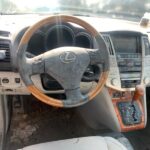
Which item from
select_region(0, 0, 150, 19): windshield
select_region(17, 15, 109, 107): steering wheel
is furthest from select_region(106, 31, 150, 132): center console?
select_region(0, 0, 150, 19): windshield

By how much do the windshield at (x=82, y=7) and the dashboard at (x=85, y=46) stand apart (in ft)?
1.30

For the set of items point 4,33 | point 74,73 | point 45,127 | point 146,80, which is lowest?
point 45,127

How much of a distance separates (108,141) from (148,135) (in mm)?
1147

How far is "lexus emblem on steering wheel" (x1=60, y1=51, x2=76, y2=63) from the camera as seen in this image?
1.67 m

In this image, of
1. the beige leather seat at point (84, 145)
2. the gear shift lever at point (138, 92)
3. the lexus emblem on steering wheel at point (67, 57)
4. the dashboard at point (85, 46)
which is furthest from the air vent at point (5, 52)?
the gear shift lever at point (138, 92)

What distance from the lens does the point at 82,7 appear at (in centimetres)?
266

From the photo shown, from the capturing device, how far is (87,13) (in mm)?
2719

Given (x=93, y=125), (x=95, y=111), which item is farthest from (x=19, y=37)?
(x=93, y=125)

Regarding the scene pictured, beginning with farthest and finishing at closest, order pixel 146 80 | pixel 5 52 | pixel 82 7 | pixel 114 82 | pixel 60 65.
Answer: pixel 82 7
pixel 146 80
pixel 114 82
pixel 5 52
pixel 60 65

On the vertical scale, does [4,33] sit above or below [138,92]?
above

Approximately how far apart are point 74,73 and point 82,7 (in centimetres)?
110

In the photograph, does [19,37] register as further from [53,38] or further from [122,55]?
[122,55]

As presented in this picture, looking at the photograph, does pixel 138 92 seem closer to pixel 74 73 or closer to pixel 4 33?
pixel 74 73

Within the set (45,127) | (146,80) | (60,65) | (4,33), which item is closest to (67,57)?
(60,65)
